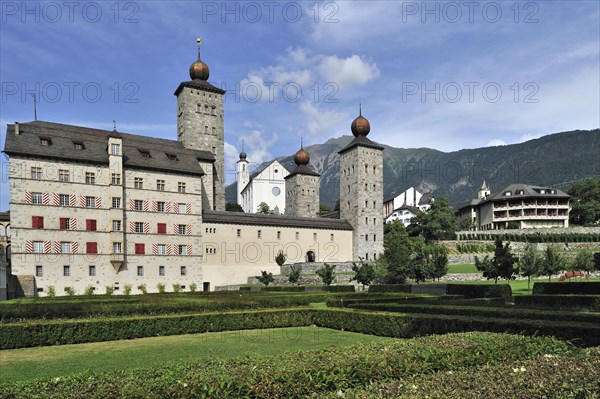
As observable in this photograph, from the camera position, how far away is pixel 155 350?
16141mm

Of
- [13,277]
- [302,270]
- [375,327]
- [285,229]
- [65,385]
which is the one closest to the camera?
[65,385]

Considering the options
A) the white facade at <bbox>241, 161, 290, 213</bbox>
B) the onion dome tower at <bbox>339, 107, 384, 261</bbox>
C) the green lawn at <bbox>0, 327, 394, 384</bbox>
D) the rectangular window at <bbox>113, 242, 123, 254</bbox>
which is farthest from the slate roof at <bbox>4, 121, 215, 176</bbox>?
the white facade at <bbox>241, 161, 290, 213</bbox>

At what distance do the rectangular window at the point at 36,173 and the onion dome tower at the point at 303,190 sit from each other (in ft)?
141

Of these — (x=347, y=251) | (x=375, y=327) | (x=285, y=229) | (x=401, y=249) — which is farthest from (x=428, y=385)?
(x=347, y=251)

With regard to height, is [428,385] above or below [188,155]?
below

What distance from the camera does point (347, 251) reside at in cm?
6744

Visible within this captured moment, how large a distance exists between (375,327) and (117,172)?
3884cm

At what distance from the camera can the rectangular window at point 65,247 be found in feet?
153

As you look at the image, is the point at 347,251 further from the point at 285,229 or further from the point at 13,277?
the point at 13,277

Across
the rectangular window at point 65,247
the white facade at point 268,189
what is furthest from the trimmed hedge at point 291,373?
the white facade at point 268,189

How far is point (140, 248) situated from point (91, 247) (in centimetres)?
491

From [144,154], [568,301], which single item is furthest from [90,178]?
[568,301]

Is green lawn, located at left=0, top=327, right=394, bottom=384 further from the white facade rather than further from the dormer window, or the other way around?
the white facade

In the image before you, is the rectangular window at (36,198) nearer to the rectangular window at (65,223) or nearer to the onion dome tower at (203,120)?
the rectangular window at (65,223)
